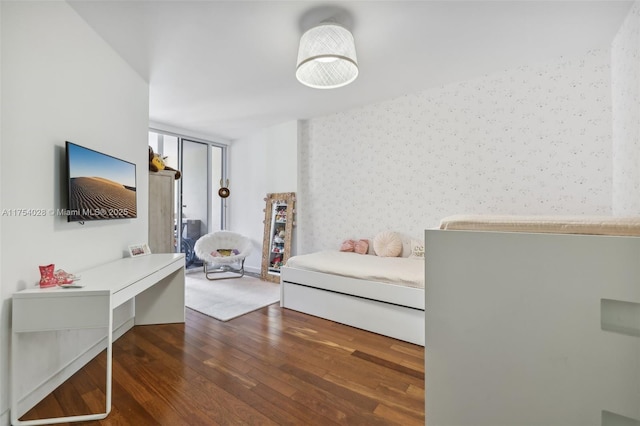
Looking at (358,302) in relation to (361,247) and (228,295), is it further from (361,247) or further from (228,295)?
(228,295)

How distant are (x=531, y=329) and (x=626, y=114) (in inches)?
80.8

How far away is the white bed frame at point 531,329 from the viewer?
3.03 ft

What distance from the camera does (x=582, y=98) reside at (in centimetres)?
238

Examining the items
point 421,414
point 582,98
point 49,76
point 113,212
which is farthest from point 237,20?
point 582,98

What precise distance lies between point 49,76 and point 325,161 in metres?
3.03

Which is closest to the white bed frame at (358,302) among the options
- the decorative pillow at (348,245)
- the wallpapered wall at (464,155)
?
the decorative pillow at (348,245)

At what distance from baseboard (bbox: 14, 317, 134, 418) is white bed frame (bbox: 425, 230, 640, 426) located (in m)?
2.20

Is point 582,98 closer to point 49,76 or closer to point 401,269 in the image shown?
point 401,269

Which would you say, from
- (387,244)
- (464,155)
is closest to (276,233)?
(387,244)

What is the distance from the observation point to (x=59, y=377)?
1.75m

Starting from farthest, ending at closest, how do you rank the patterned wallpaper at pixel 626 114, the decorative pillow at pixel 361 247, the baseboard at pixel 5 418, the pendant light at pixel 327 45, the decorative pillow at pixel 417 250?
the decorative pillow at pixel 361 247 < the decorative pillow at pixel 417 250 < the pendant light at pixel 327 45 < the patterned wallpaper at pixel 626 114 < the baseboard at pixel 5 418

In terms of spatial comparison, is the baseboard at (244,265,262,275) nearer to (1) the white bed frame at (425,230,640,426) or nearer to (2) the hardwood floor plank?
(2) the hardwood floor plank

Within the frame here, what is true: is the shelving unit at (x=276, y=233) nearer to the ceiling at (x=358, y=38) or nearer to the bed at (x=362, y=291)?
the bed at (x=362, y=291)

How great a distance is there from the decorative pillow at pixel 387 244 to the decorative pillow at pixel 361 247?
0.16m
